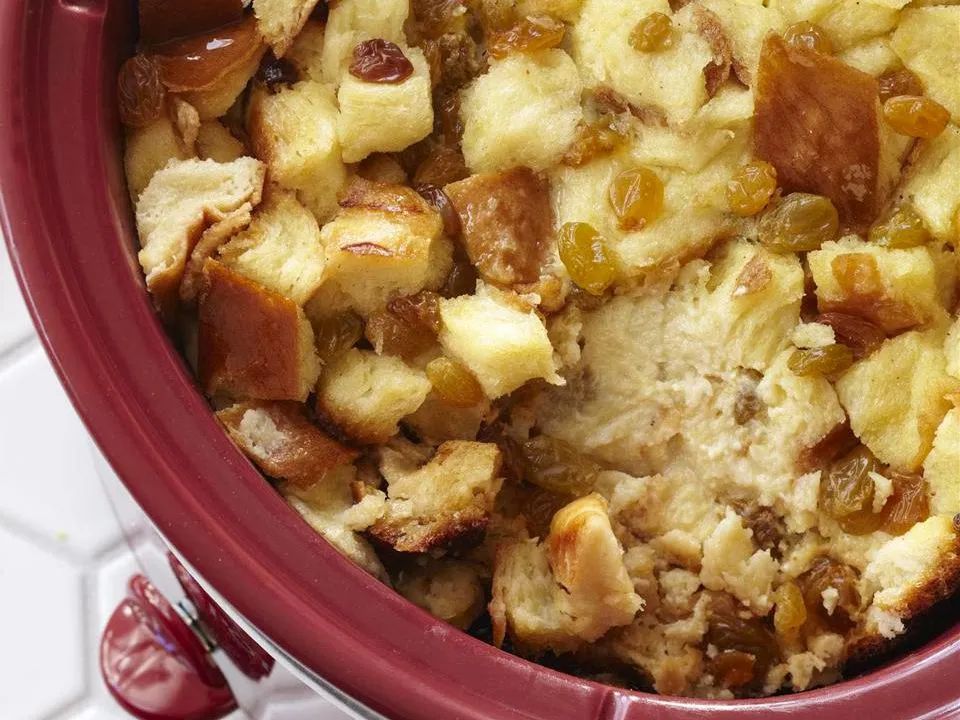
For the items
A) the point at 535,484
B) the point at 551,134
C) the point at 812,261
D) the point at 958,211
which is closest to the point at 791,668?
the point at 535,484

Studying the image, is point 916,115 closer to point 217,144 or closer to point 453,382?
point 453,382

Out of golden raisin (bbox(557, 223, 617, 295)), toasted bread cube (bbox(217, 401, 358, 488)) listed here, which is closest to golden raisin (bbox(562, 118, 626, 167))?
golden raisin (bbox(557, 223, 617, 295))

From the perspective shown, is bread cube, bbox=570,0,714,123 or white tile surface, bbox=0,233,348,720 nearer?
bread cube, bbox=570,0,714,123

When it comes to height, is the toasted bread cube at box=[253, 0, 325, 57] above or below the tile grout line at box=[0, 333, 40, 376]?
above

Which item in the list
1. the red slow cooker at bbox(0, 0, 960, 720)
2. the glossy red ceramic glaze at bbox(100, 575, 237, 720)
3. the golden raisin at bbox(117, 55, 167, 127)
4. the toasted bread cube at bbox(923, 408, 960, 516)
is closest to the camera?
Answer: the red slow cooker at bbox(0, 0, 960, 720)

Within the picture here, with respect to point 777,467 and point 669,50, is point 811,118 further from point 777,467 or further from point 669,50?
point 777,467

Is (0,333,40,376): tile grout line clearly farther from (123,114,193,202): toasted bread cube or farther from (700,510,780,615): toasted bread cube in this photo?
(700,510,780,615): toasted bread cube
